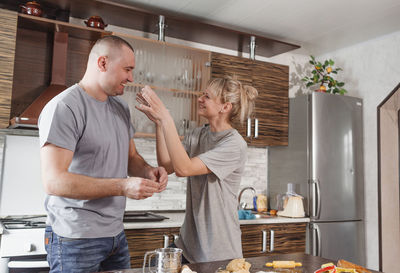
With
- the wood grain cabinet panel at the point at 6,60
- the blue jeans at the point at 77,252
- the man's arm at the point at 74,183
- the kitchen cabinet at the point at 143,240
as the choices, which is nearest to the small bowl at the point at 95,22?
the wood grain cabinet panel at the point at 6,60

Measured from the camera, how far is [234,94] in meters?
2.05

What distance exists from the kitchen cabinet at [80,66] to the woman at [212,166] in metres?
1.19

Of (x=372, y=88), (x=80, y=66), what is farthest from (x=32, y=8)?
(x=372, y=88)

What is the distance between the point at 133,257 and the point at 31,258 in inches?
26.5

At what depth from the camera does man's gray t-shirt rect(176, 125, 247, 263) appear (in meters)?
1.82

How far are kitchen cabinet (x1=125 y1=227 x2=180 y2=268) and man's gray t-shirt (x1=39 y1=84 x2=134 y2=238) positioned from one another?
1.05m

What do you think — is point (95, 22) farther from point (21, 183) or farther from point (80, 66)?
point (21, 183)

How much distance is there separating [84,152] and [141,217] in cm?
156

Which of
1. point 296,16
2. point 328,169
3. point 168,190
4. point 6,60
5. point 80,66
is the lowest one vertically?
point 168,190

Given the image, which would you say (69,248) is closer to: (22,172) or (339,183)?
(22,172)

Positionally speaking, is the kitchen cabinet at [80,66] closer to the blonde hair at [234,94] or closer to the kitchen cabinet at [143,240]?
the kitchen cabinet at [143,240]

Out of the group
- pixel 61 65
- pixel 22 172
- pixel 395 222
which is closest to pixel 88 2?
pixel 61 65

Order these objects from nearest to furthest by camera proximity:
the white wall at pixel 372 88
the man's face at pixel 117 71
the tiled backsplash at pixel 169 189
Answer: the man's face at pixel 117 71
the tiled backsplash at pixel 169 189
the white wall at pixel 372 88

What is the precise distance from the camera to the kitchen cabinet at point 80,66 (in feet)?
8.86
